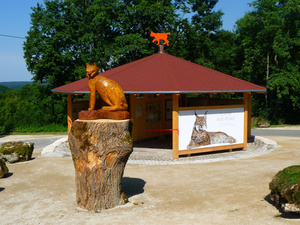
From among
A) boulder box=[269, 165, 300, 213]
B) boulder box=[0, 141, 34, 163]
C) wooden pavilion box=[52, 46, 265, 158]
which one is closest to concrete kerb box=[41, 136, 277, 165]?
wooden pavilion box=[52, 46, 265, 158]

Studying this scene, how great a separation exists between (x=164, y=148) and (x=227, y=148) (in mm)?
2990

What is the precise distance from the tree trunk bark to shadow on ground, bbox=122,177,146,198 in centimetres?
118

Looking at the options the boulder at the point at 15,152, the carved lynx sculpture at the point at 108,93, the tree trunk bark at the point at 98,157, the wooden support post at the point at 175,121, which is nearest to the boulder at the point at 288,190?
the tree trunk bark at the point at 98,157

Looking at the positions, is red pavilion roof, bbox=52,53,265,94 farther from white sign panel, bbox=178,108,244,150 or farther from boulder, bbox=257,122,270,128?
boulder, bbox=257,122,270,128

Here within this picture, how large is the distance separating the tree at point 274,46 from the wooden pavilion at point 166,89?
10.1m

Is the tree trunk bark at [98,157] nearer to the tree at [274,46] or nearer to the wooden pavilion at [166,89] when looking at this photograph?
the wooden pavilion at [166,89]

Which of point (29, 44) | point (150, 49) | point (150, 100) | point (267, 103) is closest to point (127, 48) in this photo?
point (150, 49)

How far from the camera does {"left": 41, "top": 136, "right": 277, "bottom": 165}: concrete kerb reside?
11.8 meters

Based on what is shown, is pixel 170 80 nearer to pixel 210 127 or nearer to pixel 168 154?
pixel 210 127

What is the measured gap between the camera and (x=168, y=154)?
43.0 feet

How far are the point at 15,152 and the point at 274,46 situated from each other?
20538mm

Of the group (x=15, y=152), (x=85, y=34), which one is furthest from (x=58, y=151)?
(x=85, y=34)

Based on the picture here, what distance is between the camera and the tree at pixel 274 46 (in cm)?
2377

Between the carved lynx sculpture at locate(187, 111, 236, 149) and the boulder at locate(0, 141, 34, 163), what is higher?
the carved lynx sculpture at locate(187, 111, 236, 149)
